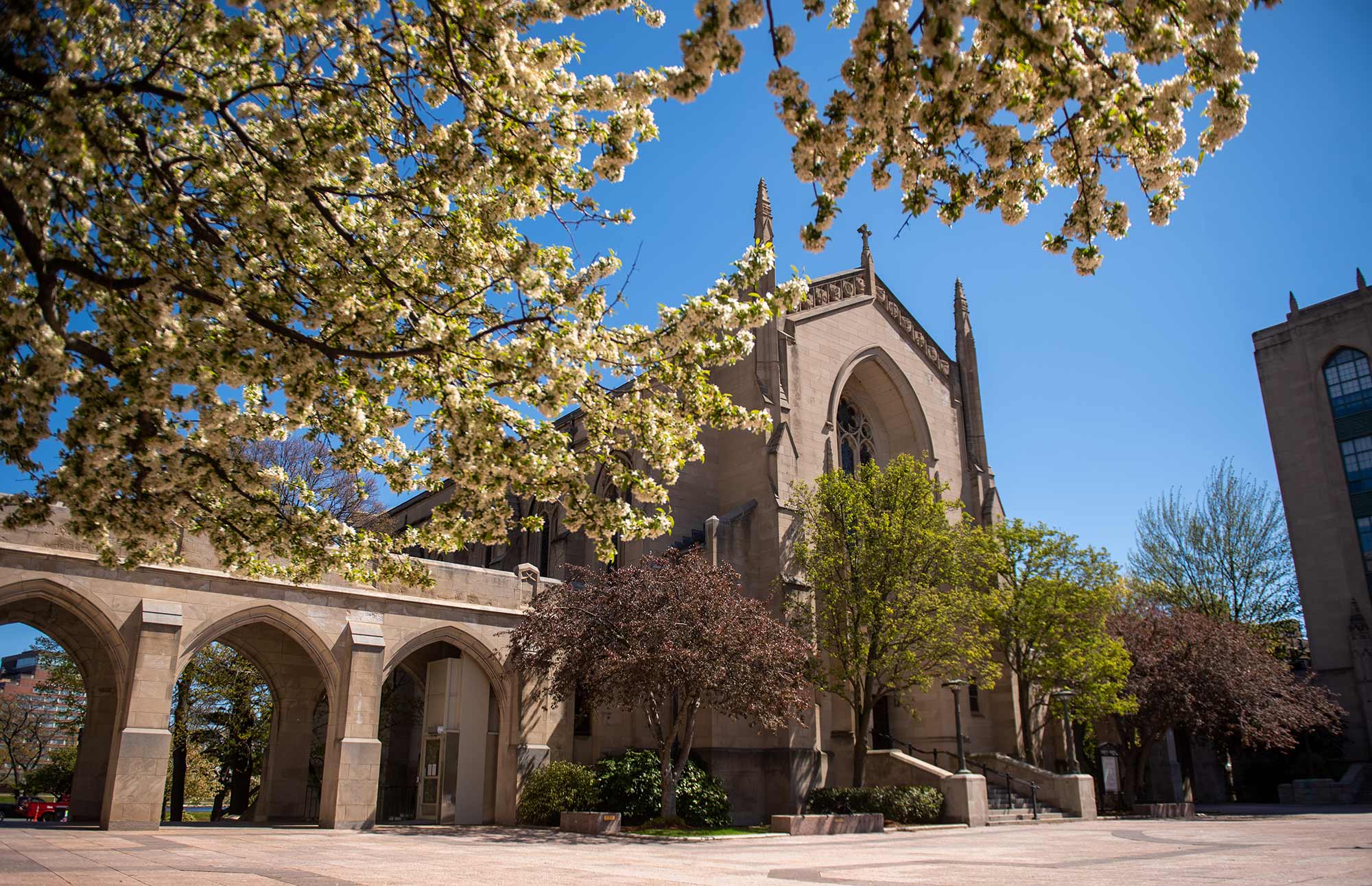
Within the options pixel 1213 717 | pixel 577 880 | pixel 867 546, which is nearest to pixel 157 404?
pixel 577 880

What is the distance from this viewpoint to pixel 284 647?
79.3ft

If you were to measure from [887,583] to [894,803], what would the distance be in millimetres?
5510

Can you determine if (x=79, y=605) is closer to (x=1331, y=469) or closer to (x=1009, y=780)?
(x=1009, y=780)

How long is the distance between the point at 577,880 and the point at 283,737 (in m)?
17.5

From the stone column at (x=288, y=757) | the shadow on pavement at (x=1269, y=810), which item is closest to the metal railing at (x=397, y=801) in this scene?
the stone column at (x=288, y=757)

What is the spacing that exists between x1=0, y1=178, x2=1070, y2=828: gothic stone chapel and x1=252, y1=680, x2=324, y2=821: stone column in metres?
0.05

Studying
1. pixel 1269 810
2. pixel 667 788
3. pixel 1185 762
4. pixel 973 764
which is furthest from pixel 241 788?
pixel 1185 762

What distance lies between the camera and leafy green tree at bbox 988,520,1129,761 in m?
27.1

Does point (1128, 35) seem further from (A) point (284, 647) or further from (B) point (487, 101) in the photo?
(A) point (284, 647)

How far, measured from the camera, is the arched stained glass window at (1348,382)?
43344 millimetres

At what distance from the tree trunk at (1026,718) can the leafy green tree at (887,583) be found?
2.68 metres

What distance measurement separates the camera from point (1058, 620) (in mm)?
27938

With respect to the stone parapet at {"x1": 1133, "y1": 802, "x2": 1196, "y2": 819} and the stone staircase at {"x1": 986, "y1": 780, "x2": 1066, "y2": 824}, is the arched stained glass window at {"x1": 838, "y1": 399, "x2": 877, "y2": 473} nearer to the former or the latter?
the stone staircase at {"x1": 986, "y1": 780, "x2": 1066, "y2": 824}

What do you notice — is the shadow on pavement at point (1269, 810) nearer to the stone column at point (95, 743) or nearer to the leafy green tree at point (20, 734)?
the stone column at point (95, 743)
